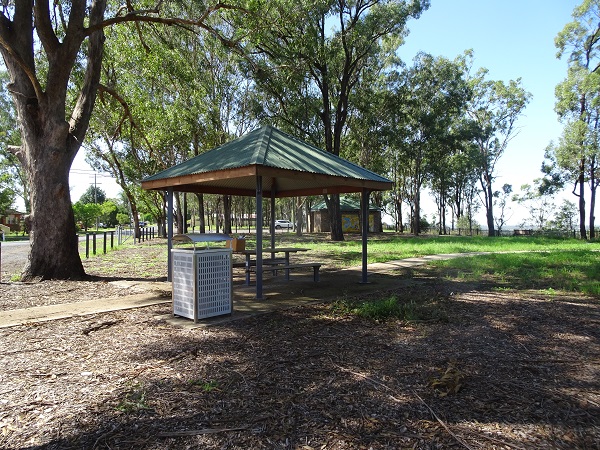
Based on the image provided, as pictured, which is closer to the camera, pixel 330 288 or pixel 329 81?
pixel 330 288

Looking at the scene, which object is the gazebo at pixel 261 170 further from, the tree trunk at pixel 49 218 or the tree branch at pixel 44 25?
the tree branch at pixel 44 25

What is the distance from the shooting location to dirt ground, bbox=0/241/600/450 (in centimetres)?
289

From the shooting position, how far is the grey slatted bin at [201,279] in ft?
18.9

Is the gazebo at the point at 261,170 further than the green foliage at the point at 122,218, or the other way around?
the green foliage at the point at 122,218

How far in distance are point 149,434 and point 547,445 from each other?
2707mm

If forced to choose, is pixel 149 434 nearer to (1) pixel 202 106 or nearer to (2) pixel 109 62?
(2) pixel 109 62

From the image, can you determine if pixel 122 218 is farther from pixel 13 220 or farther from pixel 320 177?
pixel 320 177

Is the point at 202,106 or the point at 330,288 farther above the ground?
the point at 202,106

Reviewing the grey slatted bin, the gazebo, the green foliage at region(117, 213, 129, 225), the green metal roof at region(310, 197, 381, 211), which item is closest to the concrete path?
the grey slatted bin

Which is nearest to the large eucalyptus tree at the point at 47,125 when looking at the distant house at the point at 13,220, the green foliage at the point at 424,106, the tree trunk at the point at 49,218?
the tree trunk at the point at 49,218

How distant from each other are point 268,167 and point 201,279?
2.22 metres

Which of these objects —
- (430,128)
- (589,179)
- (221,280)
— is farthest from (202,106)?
(589,179)

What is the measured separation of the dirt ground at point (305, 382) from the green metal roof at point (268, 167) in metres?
2.52

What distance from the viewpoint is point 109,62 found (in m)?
16.3
